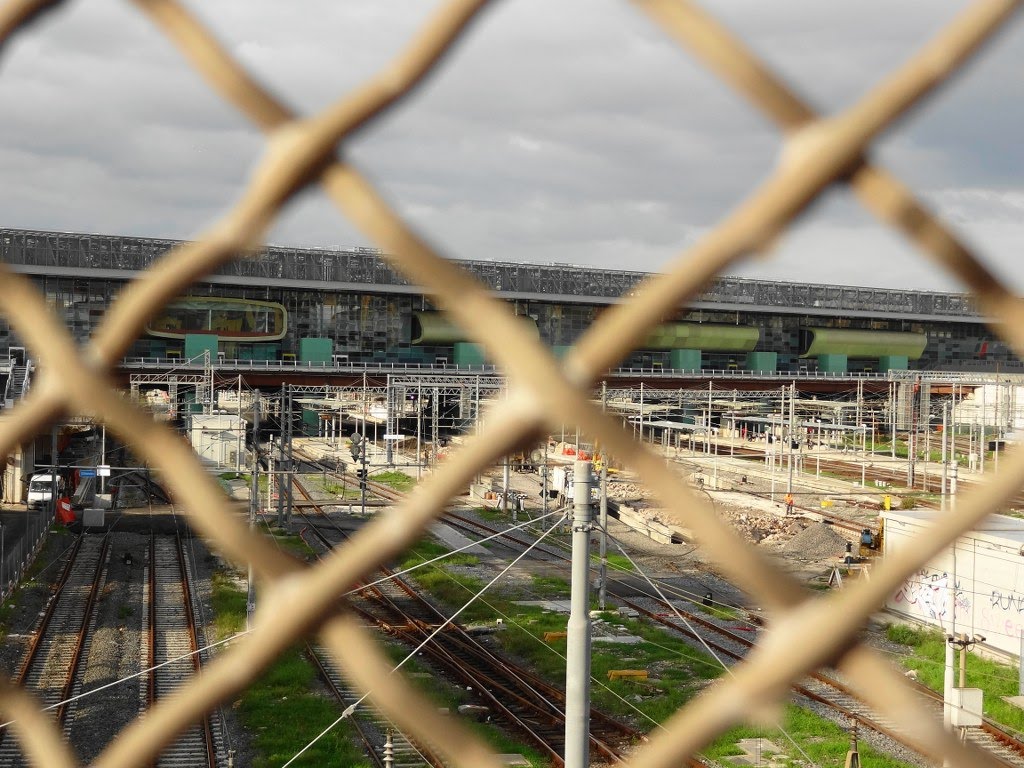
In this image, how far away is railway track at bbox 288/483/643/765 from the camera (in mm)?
8328

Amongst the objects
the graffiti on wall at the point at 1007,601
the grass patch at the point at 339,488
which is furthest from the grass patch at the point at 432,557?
the graffiti on wall at the point at 1007,601

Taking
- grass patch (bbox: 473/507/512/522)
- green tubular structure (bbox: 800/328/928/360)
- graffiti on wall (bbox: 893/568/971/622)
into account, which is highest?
green tubular structure (bbox: 800/328/928/360)

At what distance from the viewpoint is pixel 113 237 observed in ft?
102

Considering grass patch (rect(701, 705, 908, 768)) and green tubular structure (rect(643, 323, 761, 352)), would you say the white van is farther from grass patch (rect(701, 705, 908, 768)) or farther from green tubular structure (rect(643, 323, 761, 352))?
green tubular structure (rect(643, 323, 761, 352))

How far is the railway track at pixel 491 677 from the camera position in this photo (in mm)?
8328

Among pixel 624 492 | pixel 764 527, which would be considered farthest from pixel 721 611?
pixel 624 492

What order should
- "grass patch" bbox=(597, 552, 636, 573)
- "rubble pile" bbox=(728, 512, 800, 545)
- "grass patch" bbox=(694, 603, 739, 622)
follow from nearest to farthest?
"grass patch" bbox=(694, 603, 739, 622), "grass patch" bbox=(597, 552, 636, 573), "rubble pile" bbox=(728, 512, 800, 545)

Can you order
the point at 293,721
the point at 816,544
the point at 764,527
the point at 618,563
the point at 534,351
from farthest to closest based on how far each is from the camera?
1. the point at 764,527
2. the point at 816,544
3. the point at 618,563
4. the point at 293,721
5. the point at 534,351

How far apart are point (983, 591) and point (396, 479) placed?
56.1ft

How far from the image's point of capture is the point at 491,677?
32.6ft

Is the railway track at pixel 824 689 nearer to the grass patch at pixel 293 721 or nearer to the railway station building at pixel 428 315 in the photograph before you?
the grass patch at pixel 293 721

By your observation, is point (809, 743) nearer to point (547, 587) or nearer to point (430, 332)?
point (547, 587)

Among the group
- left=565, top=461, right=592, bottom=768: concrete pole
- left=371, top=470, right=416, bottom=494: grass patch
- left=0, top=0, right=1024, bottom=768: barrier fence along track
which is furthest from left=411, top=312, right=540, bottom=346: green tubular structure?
left=0, top=0, right=1024, bottom=768: barrier fence along track

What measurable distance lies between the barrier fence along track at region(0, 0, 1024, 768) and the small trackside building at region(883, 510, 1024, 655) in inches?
413
